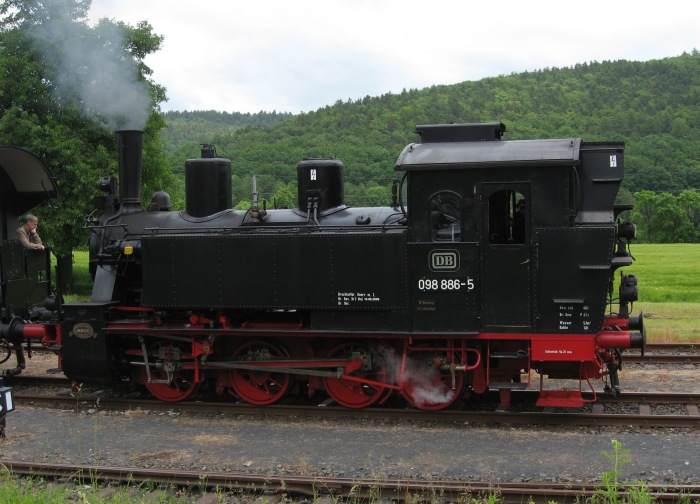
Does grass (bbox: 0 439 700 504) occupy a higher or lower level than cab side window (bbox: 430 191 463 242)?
lower

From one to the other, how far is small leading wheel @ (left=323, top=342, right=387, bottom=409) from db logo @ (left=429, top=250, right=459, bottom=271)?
154 centimetres

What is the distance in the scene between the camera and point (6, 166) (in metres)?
12.0

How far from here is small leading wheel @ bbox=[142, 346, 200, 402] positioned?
9719 mm

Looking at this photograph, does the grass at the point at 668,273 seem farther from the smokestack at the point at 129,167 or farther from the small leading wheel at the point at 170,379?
the smokestack at the point at 129,167

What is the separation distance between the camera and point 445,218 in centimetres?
844

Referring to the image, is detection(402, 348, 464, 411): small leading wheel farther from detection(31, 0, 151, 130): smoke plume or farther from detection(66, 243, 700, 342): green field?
detection(31, 0, 151, 130): smoke plume

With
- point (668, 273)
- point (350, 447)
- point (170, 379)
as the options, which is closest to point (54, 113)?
point (170, 379)

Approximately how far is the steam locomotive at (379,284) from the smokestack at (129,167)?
1.0 inches

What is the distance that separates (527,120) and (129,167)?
6070 centimetres

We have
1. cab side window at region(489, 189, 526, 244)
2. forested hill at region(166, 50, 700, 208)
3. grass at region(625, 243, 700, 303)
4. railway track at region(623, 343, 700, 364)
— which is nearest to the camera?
cab side window at region(489, 189, 526, 244)

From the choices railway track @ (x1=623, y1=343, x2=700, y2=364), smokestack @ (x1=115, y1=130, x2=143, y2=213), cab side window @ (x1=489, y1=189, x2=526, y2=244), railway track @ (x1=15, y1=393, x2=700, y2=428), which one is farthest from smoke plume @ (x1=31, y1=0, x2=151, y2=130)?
railway track @ (x1=623, y1=343, x2=700, y2=364)

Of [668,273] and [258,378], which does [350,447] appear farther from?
[668,273]

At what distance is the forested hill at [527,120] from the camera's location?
38.0 m

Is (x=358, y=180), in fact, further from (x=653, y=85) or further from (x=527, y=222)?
(x=653, y=85)
